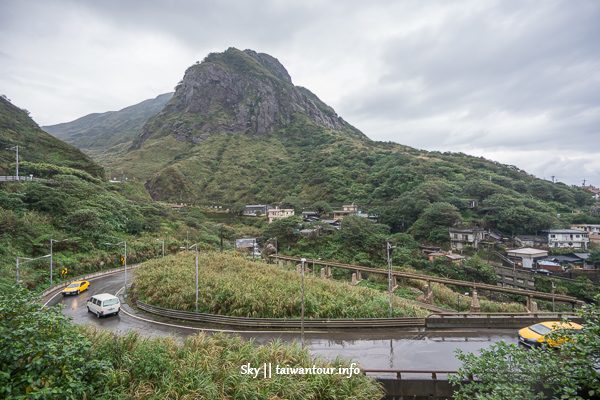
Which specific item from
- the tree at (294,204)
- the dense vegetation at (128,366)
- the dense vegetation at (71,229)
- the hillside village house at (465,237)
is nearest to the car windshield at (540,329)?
the dense vegetation at (128,366)

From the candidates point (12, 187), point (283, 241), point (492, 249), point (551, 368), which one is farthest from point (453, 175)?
point (12, 187)

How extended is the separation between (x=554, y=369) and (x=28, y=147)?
226 feet

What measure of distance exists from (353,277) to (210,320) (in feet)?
70.8

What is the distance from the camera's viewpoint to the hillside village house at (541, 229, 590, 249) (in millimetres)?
41656

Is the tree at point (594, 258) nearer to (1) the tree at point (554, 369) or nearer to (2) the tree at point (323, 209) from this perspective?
(1) the tree at point (554, 369)

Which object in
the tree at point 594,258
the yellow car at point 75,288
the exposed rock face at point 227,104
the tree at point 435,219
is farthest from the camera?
the exposed rock face at point 227,104

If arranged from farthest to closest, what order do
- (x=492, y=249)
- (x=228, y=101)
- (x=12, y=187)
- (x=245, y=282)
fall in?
(x=228, y=101) < (x=492, y=249) < (x=12, y=187) < (x=245, y=282)

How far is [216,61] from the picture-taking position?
164000mm

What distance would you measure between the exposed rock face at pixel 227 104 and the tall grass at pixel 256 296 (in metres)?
114

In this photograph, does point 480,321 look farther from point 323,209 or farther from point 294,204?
point 294,204

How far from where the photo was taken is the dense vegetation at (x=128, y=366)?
4.91 metres

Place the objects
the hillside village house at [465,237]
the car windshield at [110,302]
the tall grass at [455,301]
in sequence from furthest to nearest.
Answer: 1. the hillside village house at [465,237]
2. the tall grass at [455,301]
3. the car windshield at [110,302]

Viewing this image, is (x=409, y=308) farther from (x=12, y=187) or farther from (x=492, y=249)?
(x=12, y=187)

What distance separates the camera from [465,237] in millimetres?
43562
